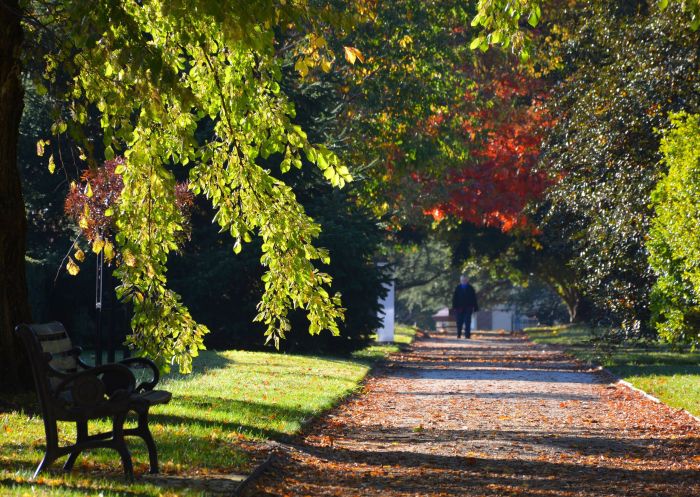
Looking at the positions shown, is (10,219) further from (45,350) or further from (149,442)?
(149,442)

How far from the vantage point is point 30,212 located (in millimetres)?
25672

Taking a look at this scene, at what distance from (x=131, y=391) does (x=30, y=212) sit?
58.5 ft

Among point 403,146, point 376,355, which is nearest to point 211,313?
point 376,355

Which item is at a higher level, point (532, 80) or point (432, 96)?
point (532, 80)

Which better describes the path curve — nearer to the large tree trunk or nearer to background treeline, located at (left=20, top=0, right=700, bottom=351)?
background treeline, located at (left=20, top=0, right=700, bottom=351)

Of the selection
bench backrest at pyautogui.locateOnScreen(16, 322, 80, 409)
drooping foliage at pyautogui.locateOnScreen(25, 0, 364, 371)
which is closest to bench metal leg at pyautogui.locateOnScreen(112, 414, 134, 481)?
bench backrest at pyautogui.locateOnScreen(16, 322, 80, 409)

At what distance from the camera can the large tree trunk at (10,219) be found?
11898mm

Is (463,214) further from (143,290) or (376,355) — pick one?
(143,290)

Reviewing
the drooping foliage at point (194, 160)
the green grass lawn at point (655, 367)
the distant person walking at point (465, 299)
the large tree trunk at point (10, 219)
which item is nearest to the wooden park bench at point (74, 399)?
the drooping foliage at point (194, 160)

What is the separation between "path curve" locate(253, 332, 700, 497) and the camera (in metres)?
9.27

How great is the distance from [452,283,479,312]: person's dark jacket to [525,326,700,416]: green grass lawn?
16.2ft

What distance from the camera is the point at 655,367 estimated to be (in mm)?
23531

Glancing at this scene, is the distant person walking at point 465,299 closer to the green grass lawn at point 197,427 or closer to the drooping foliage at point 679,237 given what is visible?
the green grass lawn at point 197,427

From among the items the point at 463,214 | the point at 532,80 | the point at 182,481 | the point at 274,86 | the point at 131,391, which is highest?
the point at 532,80
